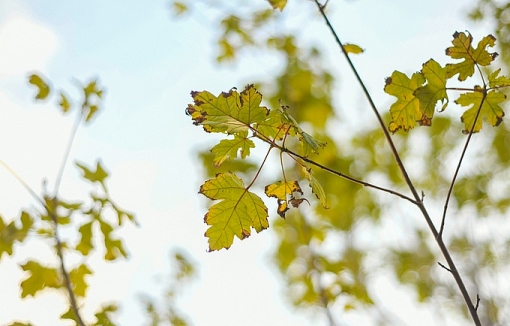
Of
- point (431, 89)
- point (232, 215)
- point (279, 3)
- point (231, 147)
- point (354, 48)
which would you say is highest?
point (279, 3)

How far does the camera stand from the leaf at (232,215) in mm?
885

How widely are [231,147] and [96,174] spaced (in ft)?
2.72

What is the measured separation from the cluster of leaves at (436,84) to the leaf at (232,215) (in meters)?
0.37

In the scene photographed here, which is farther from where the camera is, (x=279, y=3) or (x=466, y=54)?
(x=279, y=3)

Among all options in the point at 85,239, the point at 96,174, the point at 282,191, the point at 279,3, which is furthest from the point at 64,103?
the point at 282,191

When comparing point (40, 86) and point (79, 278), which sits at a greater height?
point (40, 86)

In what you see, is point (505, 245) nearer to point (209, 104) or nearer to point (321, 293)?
point (321, 293)

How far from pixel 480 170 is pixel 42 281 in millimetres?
3941

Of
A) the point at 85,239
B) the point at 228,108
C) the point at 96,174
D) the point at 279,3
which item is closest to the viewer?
the point at 228,108

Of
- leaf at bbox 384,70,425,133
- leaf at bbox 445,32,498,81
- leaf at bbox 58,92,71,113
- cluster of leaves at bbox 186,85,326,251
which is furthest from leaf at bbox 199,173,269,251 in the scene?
leaf at bbox 58,92,71,113

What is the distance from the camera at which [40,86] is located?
1.72 metres

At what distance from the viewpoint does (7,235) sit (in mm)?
1538

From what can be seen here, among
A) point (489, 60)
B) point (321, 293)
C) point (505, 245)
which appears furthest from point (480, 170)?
point (489, 60)

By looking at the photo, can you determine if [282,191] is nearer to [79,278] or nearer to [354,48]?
[354,48]
